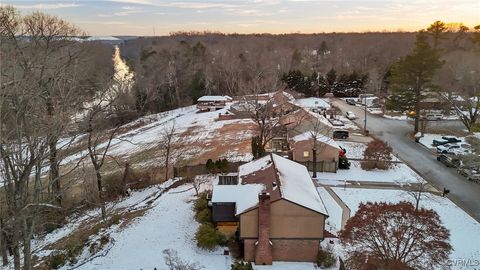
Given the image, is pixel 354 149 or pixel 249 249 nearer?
pixel 249 249

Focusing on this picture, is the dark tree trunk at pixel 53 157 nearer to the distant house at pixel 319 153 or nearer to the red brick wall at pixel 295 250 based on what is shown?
the red brick wall at pixel 295 250

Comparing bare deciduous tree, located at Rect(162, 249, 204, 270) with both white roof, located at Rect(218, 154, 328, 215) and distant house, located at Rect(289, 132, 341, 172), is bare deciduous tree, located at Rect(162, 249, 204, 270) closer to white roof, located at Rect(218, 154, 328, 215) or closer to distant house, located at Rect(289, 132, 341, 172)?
white roof, located at Rect(218, 154, 328, 215)

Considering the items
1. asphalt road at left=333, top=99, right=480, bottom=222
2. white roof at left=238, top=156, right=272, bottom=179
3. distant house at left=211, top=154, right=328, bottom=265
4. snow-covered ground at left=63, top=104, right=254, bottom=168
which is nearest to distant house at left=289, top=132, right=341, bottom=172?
snow-covered ground at left=63, top=104, right=254, bottom=168

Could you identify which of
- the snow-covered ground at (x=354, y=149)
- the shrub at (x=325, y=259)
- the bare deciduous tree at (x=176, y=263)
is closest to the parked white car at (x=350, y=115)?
the snow-covered ground at (x=354, y=149)

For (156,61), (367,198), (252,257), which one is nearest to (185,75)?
(156,61)

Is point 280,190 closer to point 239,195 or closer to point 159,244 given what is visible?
point 239,195

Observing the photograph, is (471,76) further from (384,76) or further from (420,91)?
(384,76)

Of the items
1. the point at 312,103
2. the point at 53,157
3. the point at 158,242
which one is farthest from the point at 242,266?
the point at 312,103
